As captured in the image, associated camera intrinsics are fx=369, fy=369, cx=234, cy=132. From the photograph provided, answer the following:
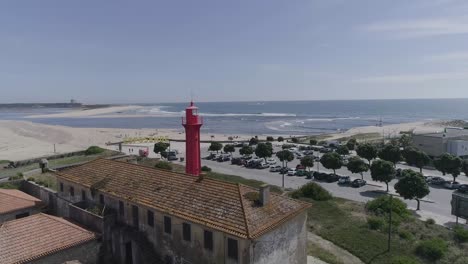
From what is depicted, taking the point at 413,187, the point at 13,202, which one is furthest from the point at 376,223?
the point at 13,202

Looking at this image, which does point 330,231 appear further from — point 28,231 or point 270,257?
point 28,231

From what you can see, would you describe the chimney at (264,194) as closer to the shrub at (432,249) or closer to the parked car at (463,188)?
the shrub at (432,249)

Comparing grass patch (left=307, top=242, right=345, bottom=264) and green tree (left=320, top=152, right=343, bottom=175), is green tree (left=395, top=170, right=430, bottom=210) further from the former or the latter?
grass patch (left=307, top=242, right=345, bottom=264)

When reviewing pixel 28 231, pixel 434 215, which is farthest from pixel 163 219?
pixel 434 215

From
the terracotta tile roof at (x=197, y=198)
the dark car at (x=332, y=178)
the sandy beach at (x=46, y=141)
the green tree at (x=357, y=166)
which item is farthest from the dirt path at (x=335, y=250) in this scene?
the sandy beach at (x=46, y=141)

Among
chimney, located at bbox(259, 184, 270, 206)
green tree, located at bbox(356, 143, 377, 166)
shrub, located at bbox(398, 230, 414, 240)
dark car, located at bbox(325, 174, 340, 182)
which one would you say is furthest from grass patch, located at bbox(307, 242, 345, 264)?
green tree, located at bbox(356, 143, 377, 166)

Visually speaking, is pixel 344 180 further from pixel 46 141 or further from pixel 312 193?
pixel 46 141
